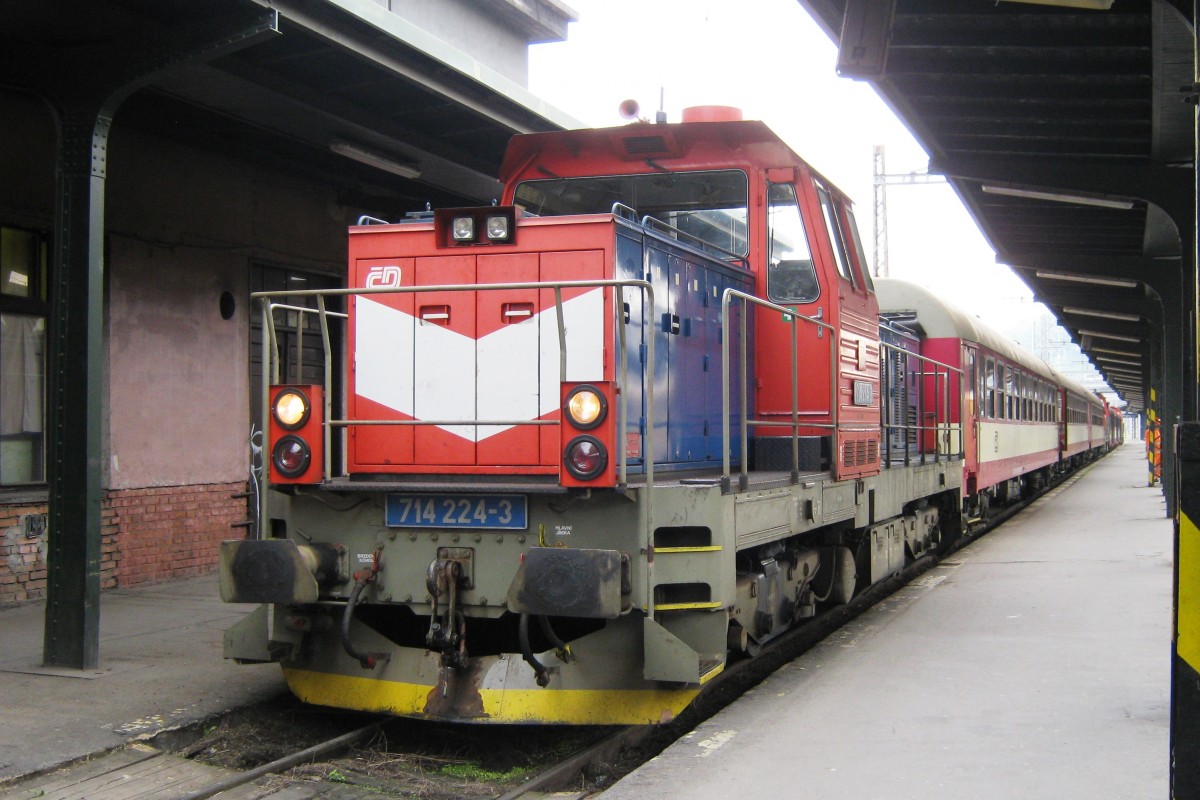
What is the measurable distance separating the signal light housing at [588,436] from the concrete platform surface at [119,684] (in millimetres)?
2295

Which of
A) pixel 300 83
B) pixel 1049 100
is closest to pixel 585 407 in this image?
pixel 300 83

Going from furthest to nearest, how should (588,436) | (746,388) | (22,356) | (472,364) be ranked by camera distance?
(22,356) < (746,388) < (472,364) < (588,436)

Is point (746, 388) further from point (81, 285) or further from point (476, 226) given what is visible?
point (81, 285)

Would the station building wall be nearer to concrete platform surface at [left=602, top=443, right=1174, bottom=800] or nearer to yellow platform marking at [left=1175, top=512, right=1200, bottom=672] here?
concrete platform surface at [left=602, top=443, right=1174, bottom=800]

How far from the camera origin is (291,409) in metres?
5.32

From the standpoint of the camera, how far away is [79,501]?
6410 millimetres

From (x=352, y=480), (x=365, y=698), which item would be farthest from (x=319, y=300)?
(x=365, y=698)

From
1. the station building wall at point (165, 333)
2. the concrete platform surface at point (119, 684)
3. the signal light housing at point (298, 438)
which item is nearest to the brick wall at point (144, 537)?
the station building wall at point (165, 333)

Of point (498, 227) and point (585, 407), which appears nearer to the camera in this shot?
point (585, 407)

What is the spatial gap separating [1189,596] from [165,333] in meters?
8.80

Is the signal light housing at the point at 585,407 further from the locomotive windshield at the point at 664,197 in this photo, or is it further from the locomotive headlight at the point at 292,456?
the locomotive windshield at the point at 664,197

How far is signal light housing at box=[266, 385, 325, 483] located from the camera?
5.25 meters

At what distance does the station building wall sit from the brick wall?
1 centimetres

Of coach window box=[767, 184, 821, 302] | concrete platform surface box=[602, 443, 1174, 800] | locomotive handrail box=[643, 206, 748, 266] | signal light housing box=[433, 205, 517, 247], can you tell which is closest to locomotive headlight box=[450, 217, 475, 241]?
signal light housing box=[433, 205, 517, 247]
